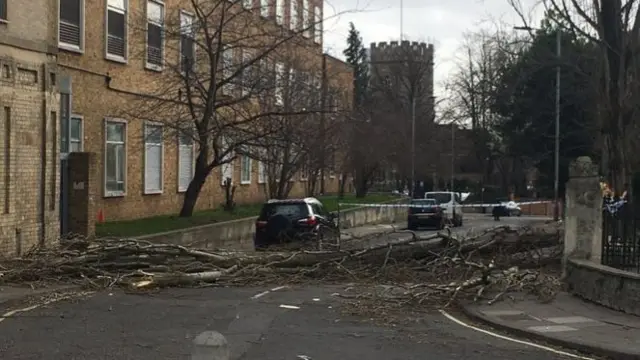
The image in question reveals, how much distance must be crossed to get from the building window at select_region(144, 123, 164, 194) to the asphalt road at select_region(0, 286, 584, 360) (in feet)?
57.4

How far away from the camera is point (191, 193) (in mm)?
28828

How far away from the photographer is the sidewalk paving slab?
10078mm

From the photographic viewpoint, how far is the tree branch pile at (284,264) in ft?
50.9

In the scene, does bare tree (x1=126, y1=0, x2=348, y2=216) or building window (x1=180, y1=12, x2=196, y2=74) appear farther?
building window (x1=180, y1=12, x2=196, y2=74)

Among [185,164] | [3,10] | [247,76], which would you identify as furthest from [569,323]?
[185,164]

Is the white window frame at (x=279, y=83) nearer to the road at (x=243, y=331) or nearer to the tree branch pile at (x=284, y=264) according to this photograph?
the tree branch pile at (x=284, y=264)

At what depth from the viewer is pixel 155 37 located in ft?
102

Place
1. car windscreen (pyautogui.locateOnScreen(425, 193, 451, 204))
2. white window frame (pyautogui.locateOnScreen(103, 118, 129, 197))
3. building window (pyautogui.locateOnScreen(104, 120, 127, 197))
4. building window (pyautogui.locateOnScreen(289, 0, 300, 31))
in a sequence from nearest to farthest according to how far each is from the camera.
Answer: white window frame (pyautogui.locateOnScreen(103, 118, 129, 197))
building window (pyautogui.locateOnScreen(104, 120, 127, 197))
building window (pyautogui.locateOnScreen(289, 0, 300, 31))
car windscreen (pyautogui.locateOnScreen(425, 193, 451, 204))

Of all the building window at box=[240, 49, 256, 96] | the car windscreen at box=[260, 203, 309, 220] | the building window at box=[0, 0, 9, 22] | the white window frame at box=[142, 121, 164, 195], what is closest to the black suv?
the car windscreen at box=[260, 203, 309, 220]

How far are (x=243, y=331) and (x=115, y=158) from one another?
19.6m

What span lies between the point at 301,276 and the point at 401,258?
213 cm

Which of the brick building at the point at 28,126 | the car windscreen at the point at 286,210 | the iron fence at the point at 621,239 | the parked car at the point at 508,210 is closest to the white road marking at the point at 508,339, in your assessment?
the iron fence at the point at 621,239

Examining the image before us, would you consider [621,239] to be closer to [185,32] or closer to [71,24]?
[185,32]

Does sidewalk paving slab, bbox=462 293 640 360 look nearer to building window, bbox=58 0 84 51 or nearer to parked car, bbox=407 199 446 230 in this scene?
building window, bbox=58 0 84 51
